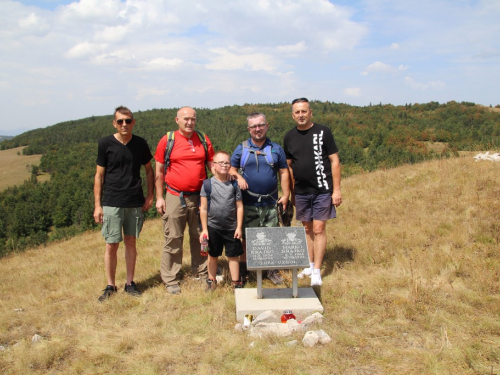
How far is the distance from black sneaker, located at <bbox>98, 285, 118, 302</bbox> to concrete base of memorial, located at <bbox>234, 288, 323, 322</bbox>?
166 cm

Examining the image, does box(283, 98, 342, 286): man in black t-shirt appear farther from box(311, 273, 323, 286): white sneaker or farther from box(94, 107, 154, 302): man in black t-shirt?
box(94, 107, 154, 302): man in black t-shirt

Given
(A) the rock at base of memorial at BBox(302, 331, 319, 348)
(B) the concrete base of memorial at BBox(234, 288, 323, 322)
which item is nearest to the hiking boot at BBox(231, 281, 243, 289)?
(B) the concrete base of memorial at BBox(234, 288, 323, 322)

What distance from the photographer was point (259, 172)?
4.23 metres

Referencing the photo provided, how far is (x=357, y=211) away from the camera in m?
7.88

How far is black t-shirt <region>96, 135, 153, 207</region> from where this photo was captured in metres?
4.23

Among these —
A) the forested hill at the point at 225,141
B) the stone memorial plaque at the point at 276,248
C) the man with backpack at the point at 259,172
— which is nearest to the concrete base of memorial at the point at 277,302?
the stone memorial plaque at the point at 276,248

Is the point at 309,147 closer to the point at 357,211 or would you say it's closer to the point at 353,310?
the point at 353,310

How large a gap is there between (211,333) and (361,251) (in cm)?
284

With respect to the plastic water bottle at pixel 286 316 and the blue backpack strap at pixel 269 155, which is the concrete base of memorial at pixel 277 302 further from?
the blue backpack strap at pixel 269 155

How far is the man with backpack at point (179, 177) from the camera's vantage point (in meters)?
4.33

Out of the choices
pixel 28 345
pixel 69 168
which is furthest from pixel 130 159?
pixel 69 168

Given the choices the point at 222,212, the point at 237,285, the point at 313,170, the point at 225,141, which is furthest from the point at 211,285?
the point at 225,141

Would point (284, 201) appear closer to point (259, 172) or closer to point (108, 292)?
point (259, 172)

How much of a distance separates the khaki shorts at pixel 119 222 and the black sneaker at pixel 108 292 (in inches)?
28.5
